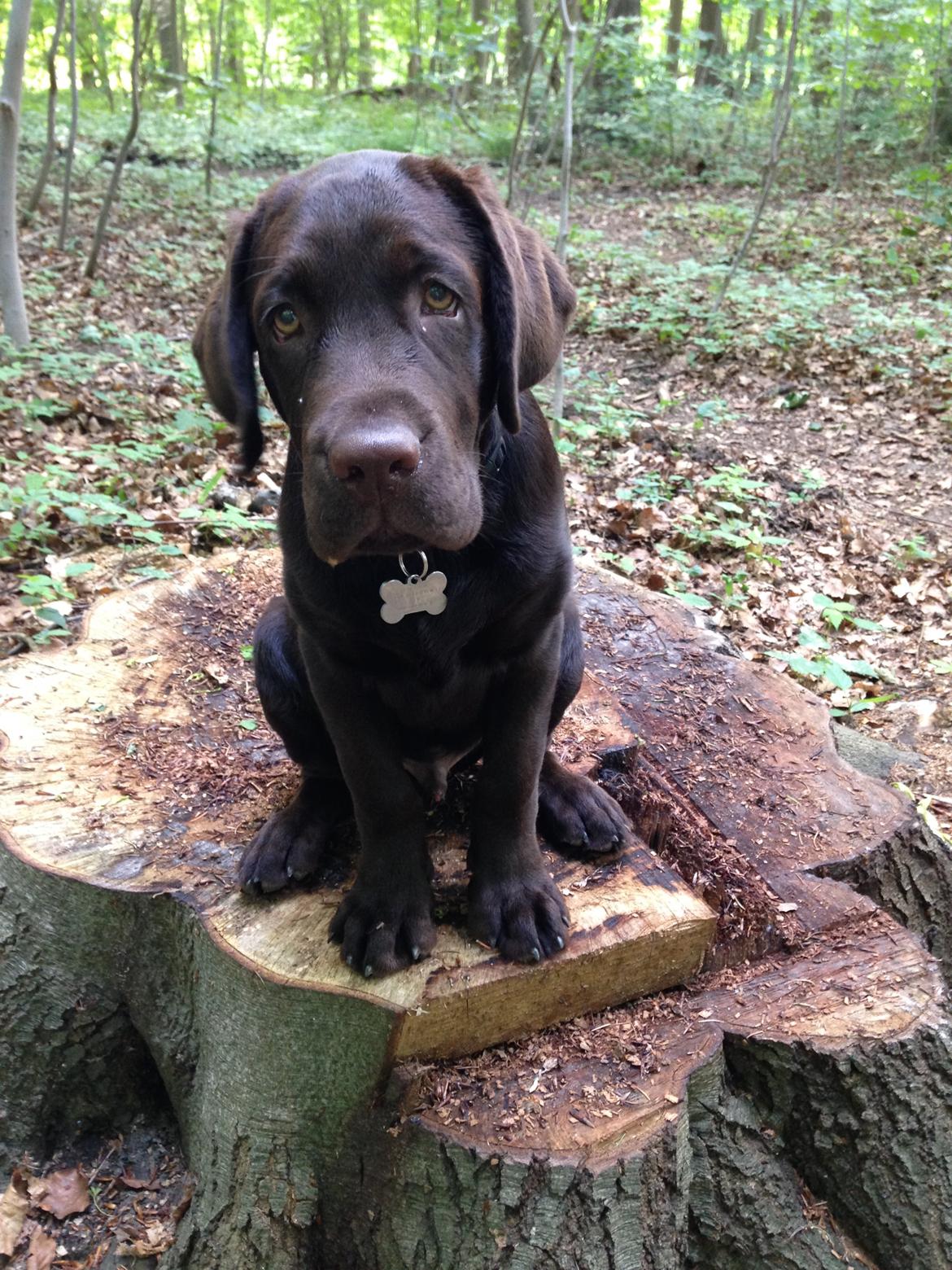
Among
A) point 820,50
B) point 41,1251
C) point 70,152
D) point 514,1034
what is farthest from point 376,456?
point 820,50

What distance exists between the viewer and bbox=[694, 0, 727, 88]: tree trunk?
16.9 meters

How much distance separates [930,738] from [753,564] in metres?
1.40

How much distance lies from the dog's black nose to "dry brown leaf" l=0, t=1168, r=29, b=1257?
1.92 m

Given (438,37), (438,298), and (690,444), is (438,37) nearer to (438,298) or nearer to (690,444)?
(690,444)

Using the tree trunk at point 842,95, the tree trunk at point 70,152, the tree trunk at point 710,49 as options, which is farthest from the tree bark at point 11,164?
the tree trunk at point 710,49

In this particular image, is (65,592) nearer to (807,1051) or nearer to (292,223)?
(292,223)

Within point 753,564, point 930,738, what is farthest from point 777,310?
point 930,738

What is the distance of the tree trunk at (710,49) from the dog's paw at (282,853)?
17.8 m

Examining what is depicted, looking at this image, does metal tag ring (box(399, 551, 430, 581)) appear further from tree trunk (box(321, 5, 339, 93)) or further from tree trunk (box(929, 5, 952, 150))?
tree trunk (box(321, 5, 339, 93))

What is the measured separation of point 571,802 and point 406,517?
1.02 meters

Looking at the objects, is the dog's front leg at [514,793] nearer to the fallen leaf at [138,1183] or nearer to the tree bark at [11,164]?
the fallen leaf at [138,1183]

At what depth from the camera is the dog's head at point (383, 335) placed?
1704 mm

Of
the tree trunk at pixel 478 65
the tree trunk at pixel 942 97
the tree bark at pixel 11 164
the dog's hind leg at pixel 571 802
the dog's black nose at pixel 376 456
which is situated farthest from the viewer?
the tree trunk at pixel 478 65

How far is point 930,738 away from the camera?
3.83 meters
